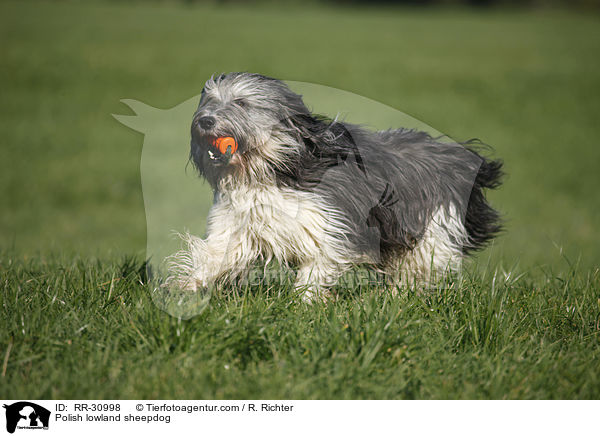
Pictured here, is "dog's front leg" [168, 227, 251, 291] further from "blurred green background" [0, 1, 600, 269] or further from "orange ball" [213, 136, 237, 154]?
"blurred green background" [0, 1, 600, 269]

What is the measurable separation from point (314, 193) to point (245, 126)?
Result: 608 millimetres

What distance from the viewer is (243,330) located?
3.07 meters

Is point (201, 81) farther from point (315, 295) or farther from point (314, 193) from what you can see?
point (315, 295)

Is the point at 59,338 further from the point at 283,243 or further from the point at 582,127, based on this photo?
the point at 582,127

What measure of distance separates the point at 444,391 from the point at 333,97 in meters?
1.69

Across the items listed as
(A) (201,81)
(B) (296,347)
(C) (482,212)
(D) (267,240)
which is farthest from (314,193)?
(A) (201,81)

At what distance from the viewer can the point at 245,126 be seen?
314 cm

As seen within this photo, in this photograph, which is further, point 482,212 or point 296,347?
point 482,212
